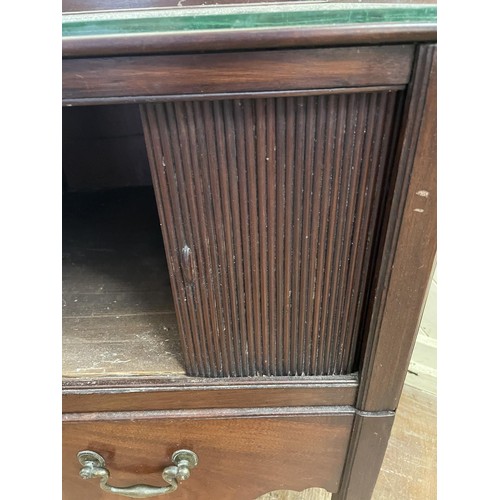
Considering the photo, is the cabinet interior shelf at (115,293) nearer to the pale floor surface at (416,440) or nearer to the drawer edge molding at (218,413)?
the drawer edge molding at (218,413)

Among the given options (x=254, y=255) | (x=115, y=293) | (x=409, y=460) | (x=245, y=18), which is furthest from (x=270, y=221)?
(x=409, y=460)

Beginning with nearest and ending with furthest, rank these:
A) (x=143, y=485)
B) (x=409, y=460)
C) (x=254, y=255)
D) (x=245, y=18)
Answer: (x=245, y=18)
(x=254, y=255)
(x=143, y=485)
(x=409, y=460)

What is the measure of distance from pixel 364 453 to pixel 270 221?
27 cm

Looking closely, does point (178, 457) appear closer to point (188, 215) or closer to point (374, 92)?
point (188, 215)

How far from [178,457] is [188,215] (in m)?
0.27

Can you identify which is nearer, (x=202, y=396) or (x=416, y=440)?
(x=202, y=396)

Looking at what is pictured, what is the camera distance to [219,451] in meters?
0.51

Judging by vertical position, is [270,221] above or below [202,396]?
above

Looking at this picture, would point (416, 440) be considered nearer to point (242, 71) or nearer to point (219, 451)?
point (219, 451)

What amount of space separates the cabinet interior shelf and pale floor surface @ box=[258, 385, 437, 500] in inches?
16.0

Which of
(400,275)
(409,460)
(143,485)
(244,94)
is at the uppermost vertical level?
(244,94)

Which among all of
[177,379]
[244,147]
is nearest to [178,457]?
[177,379]

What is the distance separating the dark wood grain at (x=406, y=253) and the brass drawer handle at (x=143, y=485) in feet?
0.59

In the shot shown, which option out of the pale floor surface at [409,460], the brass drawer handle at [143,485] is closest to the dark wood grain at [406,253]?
the brass drawer handle at [143,485]
